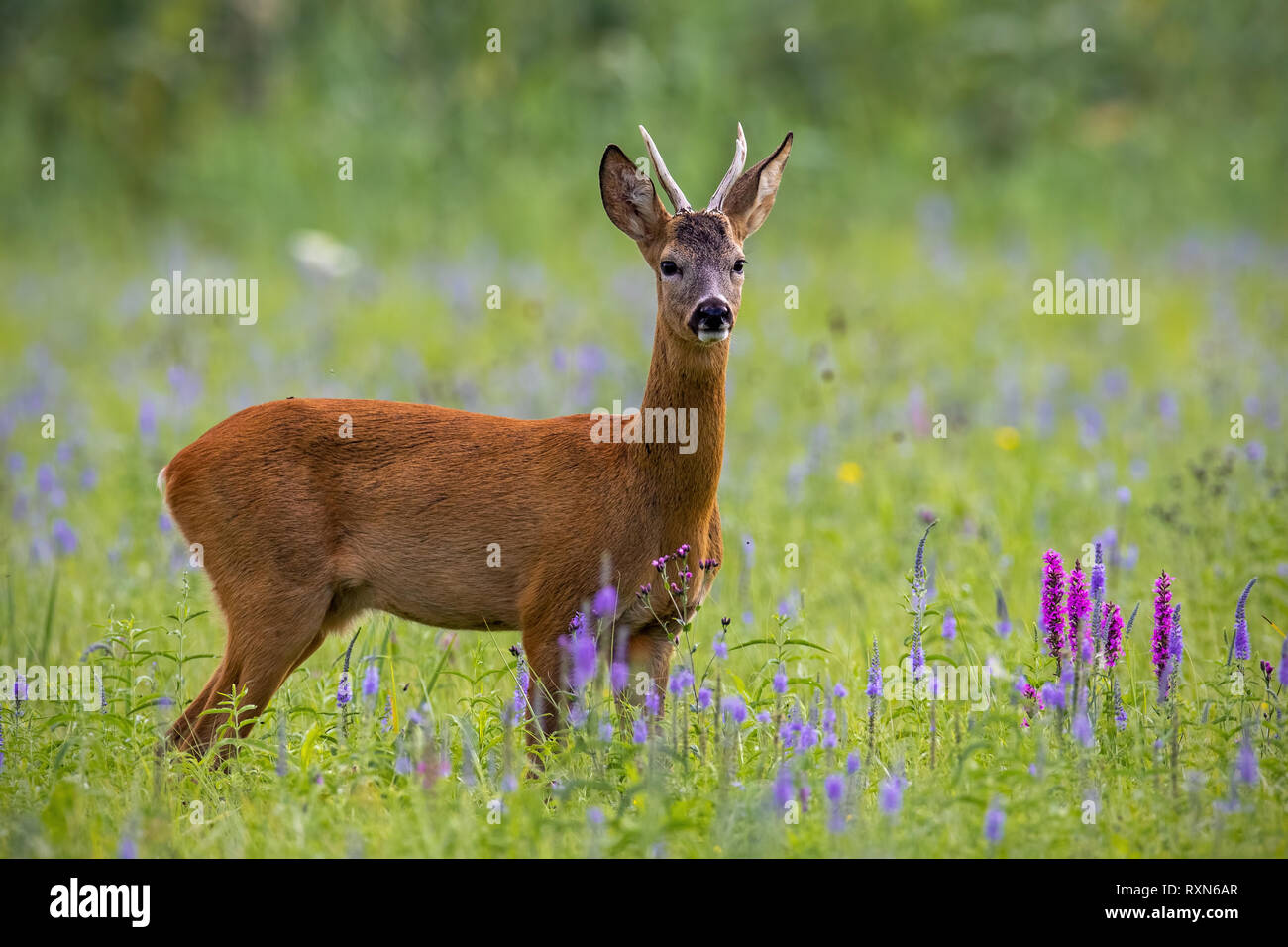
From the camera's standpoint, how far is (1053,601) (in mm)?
4488

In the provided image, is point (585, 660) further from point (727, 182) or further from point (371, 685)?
point (727, 182)

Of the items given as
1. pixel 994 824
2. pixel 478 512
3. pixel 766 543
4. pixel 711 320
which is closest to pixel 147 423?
pixel 478 512

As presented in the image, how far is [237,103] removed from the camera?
1563 cm

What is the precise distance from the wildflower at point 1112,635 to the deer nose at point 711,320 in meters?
1.38

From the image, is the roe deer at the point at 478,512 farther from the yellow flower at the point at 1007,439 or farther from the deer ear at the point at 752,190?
the yellow flower at the point at 1007,439

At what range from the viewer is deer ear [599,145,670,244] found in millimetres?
5047

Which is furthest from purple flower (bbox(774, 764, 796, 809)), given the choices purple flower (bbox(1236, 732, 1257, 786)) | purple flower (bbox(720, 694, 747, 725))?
purple flower (bbox(1236, 732, 1257, 786))

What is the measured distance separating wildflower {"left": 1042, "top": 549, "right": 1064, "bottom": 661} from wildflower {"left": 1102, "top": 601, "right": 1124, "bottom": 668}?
5.0 inches

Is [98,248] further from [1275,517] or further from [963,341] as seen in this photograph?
[1275,517]

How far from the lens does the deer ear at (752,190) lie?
5.12 meters

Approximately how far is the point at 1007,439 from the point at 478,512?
153 inches

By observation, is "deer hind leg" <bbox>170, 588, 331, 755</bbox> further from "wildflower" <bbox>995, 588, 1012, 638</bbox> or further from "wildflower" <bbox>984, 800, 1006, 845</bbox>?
"wildflower" <bbox>984, 800, 1006, 845</bbox>

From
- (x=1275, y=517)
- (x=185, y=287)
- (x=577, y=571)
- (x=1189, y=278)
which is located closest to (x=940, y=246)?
(x=1189, y=278)

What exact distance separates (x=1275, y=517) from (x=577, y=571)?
290 centimetres
